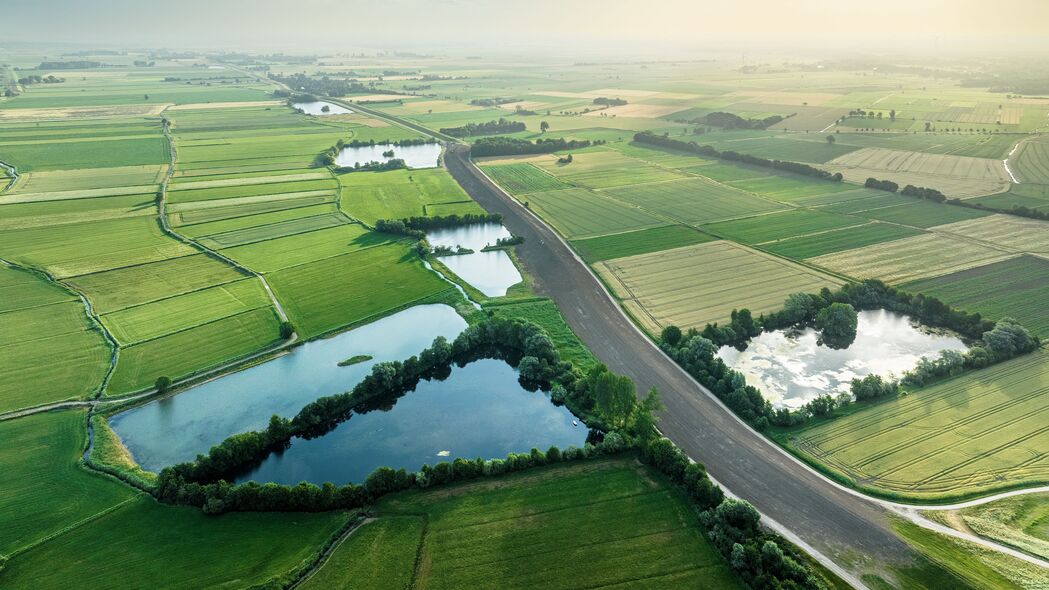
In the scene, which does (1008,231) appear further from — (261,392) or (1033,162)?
Result: (261,392)

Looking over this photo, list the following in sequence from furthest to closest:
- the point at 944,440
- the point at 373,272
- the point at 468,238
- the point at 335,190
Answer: the point at 335,190
the point at 468,238
the point at 373,272
the point at 944,440

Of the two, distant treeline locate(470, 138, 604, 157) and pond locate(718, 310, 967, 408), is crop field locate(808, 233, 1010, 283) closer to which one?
pond locate(718, 310, 967, 408)

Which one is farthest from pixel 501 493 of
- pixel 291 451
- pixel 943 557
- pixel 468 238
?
pixel 468 238

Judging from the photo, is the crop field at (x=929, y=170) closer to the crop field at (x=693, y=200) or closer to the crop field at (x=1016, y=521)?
the crop field at (x=693, y=200)

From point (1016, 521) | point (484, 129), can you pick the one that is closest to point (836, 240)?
point (1016, 521)

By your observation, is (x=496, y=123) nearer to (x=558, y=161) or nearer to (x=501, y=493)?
(x=558, y=161)

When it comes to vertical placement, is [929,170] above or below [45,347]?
above
